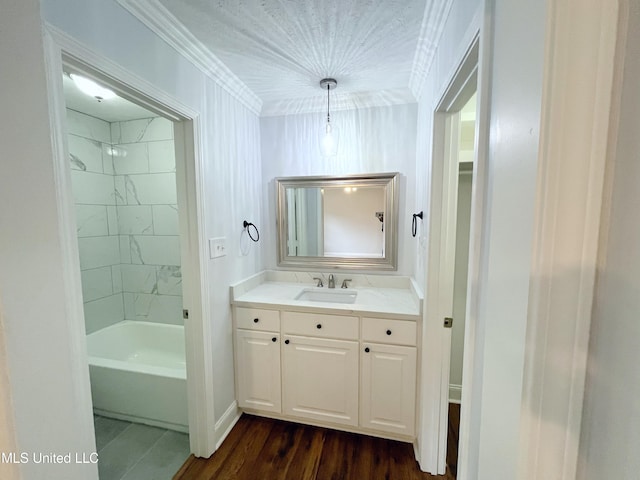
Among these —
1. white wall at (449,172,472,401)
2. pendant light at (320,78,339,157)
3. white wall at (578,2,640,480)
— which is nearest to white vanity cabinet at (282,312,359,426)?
white wall at (449,172,472,401)

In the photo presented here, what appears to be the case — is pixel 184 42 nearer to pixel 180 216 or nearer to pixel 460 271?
pixel 180 216

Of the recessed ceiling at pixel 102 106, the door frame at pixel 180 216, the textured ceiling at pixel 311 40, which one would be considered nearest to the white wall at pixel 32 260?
the door frame at pixel 180 216

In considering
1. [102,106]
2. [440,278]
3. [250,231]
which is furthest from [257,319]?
[102,106]

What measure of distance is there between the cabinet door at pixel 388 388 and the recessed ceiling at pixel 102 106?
95.3 inches

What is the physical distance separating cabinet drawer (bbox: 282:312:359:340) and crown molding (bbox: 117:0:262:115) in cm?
158

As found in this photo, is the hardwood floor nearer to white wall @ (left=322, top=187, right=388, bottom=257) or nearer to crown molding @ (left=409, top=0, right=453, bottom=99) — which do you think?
white wall @ (left=322, top=187, right=388, bottom=257)

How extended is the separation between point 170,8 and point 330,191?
142 cm

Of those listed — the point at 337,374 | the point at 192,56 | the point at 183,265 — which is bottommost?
the point at 337,374

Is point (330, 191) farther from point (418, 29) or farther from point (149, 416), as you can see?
point (149, 416)

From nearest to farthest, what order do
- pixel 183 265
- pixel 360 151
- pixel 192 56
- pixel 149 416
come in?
1. pixel 192 56
2. pixel 183 265
3. pixel 149 416
4. pixel 360 151

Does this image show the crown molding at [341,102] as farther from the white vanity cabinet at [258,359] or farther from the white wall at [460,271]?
the white vanity cabinet at [258,359]

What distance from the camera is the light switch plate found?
162 centimetres

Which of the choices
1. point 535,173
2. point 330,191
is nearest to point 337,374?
point 330,191

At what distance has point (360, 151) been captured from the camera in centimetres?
210
